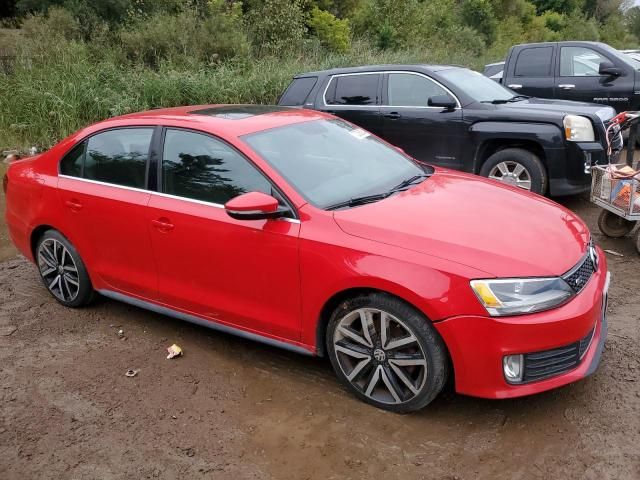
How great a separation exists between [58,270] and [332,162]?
2.42 meters

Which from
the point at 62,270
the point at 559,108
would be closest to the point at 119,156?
the point at 62,270

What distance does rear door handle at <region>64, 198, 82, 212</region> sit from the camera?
4477 mm

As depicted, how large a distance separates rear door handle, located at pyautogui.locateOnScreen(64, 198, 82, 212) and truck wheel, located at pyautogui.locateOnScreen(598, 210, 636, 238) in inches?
187

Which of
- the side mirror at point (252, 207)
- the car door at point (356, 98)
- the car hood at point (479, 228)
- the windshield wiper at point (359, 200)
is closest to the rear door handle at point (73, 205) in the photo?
the side mirror at point (252, 207)

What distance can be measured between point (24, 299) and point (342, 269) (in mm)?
3277

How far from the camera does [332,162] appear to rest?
13.1ft

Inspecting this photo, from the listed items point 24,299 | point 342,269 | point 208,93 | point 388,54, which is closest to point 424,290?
point 342,269

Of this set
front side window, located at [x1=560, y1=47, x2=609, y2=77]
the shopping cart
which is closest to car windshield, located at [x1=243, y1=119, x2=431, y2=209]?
the shopping cart

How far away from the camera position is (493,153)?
7227mm

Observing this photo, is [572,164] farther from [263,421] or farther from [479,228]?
[263,421]

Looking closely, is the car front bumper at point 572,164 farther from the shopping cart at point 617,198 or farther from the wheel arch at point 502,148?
the shopping cart at point 617,198

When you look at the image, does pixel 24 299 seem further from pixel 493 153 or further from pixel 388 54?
pixel 388 54

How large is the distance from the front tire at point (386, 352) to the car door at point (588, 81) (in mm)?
7479

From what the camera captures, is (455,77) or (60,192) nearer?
(60,192)
